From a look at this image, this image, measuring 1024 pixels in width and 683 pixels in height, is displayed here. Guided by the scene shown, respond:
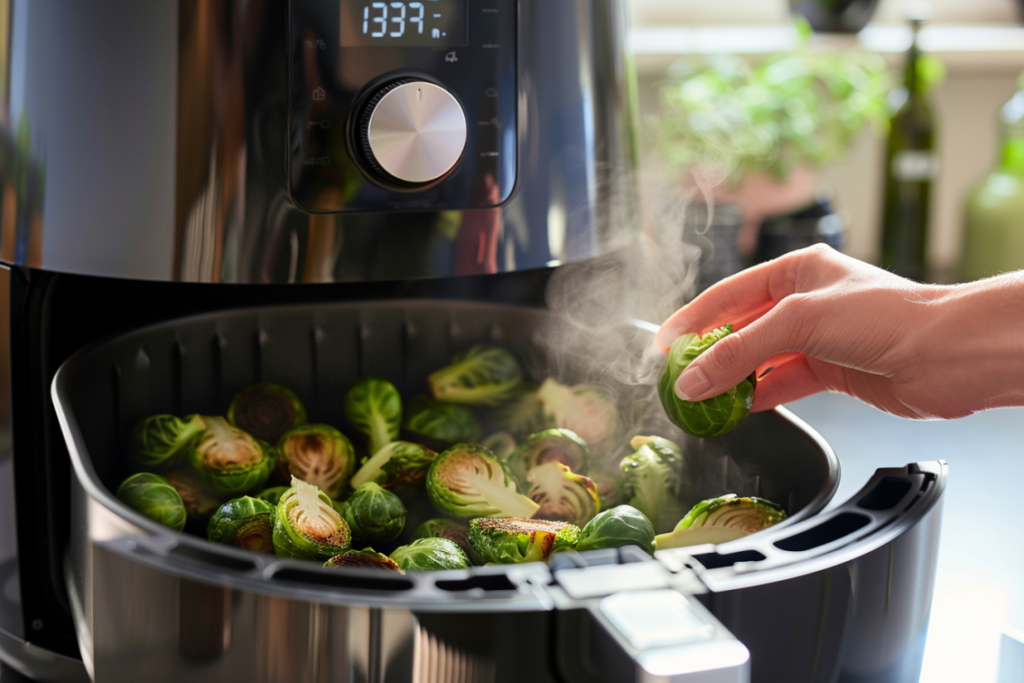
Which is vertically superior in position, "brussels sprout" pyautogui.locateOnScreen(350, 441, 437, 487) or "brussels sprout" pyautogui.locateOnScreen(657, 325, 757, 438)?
"brussels sprout" pyautogui.locateOnScreen(657, 325, 757, 438)

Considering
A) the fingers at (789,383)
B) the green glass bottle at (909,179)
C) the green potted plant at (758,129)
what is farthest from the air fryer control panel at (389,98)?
the green glass bottle at (909,179)

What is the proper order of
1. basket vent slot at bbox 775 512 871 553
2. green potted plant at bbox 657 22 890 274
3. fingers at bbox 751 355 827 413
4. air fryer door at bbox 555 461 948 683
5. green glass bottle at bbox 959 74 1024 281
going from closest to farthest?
air fryer door at bbox 555 461 948 683 < basket vent slot at bbox 775 512 871 553 < fingers at bbox 751 355 827 413 < green potted plant at bbox 657 22 890 274 < green glass bottle at bbox 959 74 1024 281

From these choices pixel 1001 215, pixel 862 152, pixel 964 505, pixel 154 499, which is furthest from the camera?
pixel 862 152

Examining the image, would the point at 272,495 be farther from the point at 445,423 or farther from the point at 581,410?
the point at 581,410

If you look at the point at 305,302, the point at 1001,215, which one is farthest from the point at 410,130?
the point at 1001,215

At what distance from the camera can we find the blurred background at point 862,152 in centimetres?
117

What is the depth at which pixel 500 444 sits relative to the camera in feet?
2.79

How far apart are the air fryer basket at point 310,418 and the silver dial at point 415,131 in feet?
0.70

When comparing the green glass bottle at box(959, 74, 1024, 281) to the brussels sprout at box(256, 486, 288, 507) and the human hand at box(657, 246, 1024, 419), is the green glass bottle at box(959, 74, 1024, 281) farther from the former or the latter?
the brussels sprout at box(256, 486, 288, 507)

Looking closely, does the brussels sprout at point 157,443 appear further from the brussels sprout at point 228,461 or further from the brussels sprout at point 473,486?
the brussels sprout at point 473,486

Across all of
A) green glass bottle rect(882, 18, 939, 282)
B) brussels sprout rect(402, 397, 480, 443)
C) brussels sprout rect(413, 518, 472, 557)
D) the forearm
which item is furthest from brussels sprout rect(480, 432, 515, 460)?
green glass bottle rect(882, 18, 939, 282)

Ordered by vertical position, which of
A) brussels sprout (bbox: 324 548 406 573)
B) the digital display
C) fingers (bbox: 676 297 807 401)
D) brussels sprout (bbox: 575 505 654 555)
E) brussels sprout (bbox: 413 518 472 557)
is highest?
the digital display

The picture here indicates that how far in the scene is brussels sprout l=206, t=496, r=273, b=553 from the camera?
67cm

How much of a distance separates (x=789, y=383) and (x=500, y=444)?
0.87 feet
